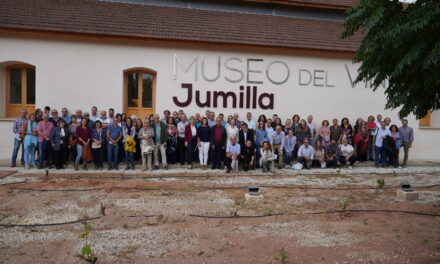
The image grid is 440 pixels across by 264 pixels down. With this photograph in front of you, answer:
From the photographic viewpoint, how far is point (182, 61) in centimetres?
1278

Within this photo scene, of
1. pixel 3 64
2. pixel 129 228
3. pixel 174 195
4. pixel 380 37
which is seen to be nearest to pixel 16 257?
pixel 129 228

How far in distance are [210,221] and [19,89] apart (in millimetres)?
10629

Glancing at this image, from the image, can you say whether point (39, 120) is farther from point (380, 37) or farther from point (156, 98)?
point (380, 37)

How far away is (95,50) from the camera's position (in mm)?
12188

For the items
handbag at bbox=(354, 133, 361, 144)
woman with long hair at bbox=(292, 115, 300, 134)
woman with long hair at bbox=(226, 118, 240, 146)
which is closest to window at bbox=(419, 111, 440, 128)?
handbag at bbox=(354, 133, 361, 144)

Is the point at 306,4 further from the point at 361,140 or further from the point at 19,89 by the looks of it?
the point at 19,89

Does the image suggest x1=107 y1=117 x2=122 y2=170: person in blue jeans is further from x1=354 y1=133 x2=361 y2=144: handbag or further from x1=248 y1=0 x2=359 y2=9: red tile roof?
x1=354 y1=133 x2=361 y2=144: handbag

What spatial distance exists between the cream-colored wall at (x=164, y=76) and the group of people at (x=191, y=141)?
0.80 meters

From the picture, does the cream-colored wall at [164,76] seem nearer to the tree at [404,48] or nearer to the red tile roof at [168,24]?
the red tile roof at [168,24]

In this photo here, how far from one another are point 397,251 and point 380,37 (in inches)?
123

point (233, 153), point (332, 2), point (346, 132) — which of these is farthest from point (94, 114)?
point (332, 2)

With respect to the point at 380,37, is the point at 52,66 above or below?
above

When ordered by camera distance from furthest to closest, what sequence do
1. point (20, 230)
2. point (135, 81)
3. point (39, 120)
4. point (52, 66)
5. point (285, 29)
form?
point (285, 29) → point (135, 81) → point (52, 66) → point (39, 120) → point (20, 230)

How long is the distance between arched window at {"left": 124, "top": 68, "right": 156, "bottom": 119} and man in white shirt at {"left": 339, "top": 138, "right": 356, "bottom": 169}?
7586 millimetres
